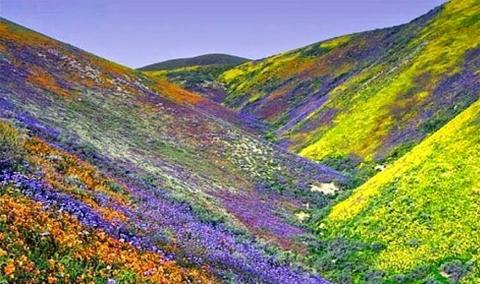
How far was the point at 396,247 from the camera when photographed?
22328mm

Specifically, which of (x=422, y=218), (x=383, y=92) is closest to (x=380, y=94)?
(x=383, y=92)

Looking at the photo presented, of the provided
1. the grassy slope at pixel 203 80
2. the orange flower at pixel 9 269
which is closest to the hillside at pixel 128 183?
the orange flower at pixel 9 269

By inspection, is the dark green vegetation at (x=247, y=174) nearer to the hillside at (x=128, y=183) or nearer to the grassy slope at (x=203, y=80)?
the hillside at (x=128, y=183)

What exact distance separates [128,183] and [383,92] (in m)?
47.7

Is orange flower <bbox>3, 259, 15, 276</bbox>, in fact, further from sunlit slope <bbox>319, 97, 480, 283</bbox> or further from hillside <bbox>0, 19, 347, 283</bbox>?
sunlit slope <bbox>319, 97, 480, 283</bbox>

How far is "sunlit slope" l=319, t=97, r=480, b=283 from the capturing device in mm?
20047

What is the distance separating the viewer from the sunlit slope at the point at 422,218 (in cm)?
2005

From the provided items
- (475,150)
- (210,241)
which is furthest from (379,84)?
(210,241)

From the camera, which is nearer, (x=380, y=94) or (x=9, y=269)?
(x=9, y=269)

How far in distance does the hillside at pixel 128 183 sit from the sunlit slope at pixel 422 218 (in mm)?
2663

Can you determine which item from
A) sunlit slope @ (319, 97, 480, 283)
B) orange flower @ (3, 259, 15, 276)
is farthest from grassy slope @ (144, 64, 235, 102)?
orange flower @ (3, 259, 15, 276)

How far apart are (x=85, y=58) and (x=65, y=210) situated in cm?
5144

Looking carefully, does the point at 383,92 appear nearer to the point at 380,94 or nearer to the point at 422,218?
the point at 380,94

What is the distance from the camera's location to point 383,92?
63.1 m
